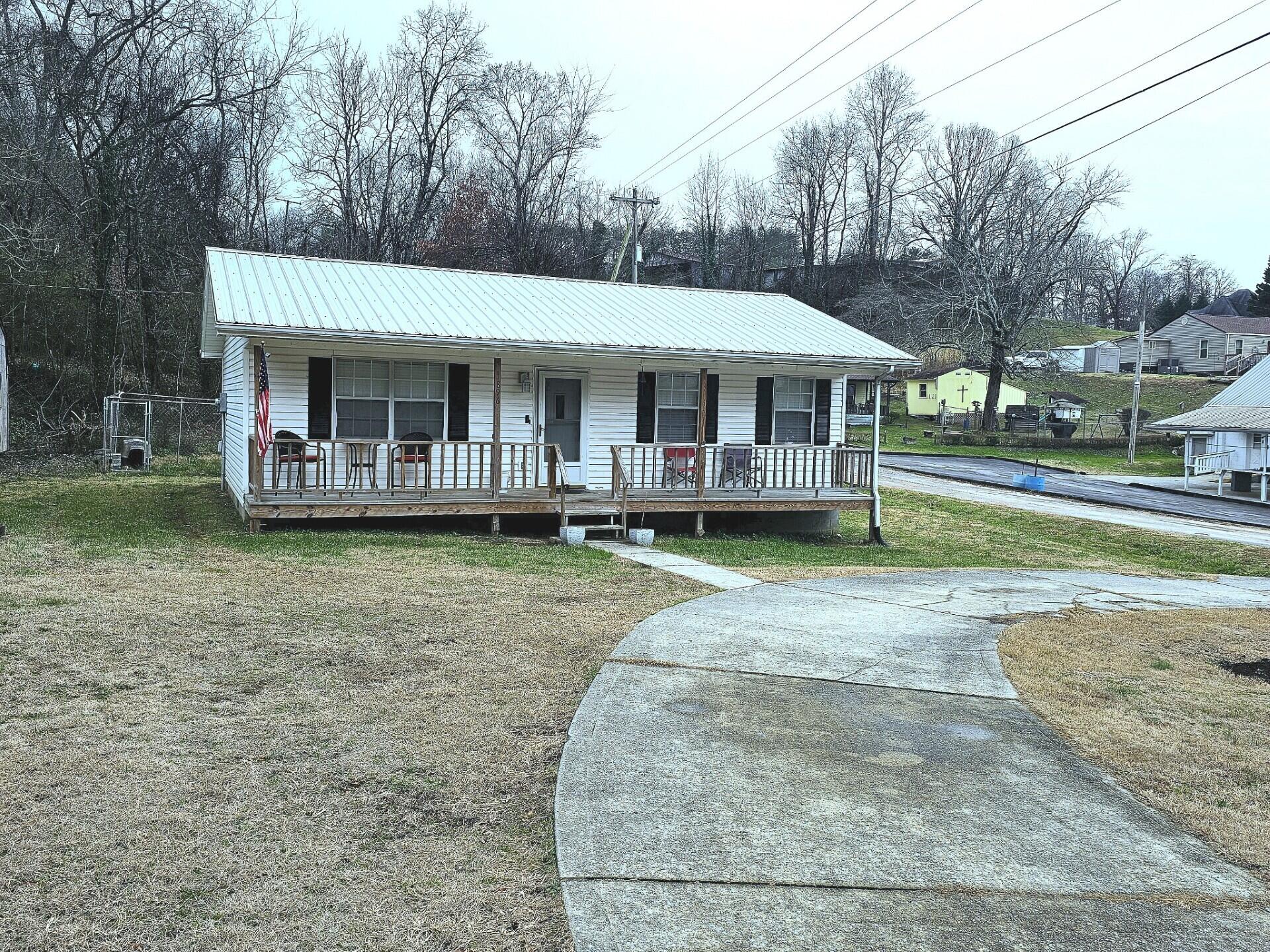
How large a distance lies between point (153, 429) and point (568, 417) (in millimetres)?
14169

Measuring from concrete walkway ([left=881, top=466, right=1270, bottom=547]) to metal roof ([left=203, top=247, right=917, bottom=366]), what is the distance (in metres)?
4.35

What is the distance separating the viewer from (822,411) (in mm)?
17672

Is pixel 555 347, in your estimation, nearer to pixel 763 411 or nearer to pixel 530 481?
pixel 530 481

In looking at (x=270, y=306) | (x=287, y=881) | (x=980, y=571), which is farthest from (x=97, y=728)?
(x=980, y=571)

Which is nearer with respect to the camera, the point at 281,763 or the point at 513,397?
the point at 281,763

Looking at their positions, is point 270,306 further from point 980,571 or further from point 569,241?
point 569,241

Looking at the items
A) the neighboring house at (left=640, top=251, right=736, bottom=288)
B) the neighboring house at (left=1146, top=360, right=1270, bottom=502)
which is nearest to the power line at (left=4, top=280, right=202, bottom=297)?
the neighboring house at (left=640, top=251, right=736, bottom=288)

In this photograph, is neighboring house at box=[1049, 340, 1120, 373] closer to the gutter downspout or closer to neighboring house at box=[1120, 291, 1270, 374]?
neighboring house at box=[1120, 291, 1270, 374]

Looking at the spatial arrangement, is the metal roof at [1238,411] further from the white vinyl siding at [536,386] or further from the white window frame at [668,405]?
the white window frame at [668,405]

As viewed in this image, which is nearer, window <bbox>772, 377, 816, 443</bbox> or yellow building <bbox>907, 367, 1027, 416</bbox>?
window <bbox>772, 377, 816, 443</bbox>

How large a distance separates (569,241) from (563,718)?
1588 inches

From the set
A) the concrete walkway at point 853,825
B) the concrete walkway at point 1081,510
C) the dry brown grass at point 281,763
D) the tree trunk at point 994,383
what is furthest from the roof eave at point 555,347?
the tree trunk at point 994,383

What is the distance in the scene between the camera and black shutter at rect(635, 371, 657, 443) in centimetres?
1667

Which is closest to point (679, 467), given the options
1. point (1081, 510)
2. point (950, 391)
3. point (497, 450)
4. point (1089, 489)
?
point (497, 450)
